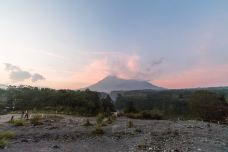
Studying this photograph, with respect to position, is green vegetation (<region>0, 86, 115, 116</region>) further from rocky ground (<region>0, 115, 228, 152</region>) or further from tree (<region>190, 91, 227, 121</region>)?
rocky ground (<region>0, 115, 228, 152</region>)

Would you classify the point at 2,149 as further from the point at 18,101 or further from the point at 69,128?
the point at 18,101

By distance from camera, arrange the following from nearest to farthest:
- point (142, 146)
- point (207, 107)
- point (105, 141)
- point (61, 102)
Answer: point (142, 146) → point (105, 141) → point (207, 107) → point (61, 102)

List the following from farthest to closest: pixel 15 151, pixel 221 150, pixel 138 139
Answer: pixel 138 139 → pixel 221 150 → pixel 15 151

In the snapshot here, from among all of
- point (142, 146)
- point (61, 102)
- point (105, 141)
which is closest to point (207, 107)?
point (61, 102)

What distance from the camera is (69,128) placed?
138ft

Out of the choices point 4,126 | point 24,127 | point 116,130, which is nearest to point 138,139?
point 116,130

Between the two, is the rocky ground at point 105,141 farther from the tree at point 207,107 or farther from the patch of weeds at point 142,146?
the tree at point 207,107

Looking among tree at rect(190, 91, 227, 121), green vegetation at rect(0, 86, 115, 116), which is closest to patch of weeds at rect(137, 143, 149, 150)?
green vegetation at rect(0, 86, 115, 116)

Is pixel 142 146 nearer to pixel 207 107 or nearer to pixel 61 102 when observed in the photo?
pixel 61 102

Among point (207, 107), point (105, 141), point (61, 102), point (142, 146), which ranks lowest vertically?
point (142, 146)

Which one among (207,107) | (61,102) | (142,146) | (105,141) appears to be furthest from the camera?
(61,102)

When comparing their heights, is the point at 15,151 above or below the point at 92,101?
below

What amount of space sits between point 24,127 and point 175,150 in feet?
68.9

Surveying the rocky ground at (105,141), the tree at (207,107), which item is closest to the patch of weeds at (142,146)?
the rocky ground at (105,141)
